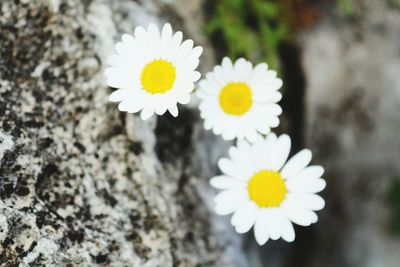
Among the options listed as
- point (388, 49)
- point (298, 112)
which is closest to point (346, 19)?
point (388, 49)

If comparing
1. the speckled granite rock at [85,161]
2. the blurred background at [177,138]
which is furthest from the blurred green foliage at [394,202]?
the speckled granite rock at [85,161]

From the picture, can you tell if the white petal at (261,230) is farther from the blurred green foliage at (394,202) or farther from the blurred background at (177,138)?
the blurred green foliage at (394,202)

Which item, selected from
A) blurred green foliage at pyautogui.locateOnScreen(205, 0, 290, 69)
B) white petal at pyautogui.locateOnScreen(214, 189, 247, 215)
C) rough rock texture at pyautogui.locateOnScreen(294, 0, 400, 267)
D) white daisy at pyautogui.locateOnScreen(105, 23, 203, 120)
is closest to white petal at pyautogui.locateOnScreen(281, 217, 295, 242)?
white petal at pyautogui.locateOnScreen(214, 189, 247, 215)

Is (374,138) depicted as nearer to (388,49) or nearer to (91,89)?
(388,49)

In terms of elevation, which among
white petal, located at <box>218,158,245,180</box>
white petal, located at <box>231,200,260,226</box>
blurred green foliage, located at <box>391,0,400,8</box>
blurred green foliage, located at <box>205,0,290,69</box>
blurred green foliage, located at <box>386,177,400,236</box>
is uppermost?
blurred green foliage, located at <box>391,0,400,8</box>

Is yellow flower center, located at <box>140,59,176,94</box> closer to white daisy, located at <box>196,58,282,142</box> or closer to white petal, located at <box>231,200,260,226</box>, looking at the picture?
white daisy, located at <box>196,58,282,142</box>

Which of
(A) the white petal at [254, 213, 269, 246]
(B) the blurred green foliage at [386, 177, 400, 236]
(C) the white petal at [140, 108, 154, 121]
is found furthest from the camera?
(B) the blurred green foliage at [386, 177, 400, 236]

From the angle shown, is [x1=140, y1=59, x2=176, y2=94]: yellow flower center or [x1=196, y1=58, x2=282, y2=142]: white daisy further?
[x1=196, y1=58, x2=282, y2=142]: white daisy
